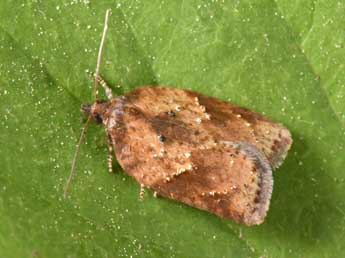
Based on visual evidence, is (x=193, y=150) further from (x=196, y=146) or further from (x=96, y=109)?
(x=96, y=109)

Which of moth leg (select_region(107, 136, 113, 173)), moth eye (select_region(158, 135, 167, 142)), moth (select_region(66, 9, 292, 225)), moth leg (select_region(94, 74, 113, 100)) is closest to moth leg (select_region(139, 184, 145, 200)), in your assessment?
moth (select_region(66, 9, 292, 225))

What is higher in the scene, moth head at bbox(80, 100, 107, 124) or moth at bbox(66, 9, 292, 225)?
moth head at bbox(80, 100, 107, 124)

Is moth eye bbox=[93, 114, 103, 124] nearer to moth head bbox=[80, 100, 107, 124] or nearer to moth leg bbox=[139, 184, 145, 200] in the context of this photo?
moth head bbox=[80, 100, 107, 124]

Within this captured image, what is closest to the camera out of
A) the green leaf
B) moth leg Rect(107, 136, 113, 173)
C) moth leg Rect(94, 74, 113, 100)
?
the green leaf

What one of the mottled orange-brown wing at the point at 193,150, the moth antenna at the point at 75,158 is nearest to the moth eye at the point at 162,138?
the mottled orange-brown wing at the point at 193,150

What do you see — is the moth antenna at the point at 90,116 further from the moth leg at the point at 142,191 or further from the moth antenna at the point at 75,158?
the moth leg at the point at 142,191

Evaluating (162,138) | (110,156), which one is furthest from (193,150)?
(110,156)
